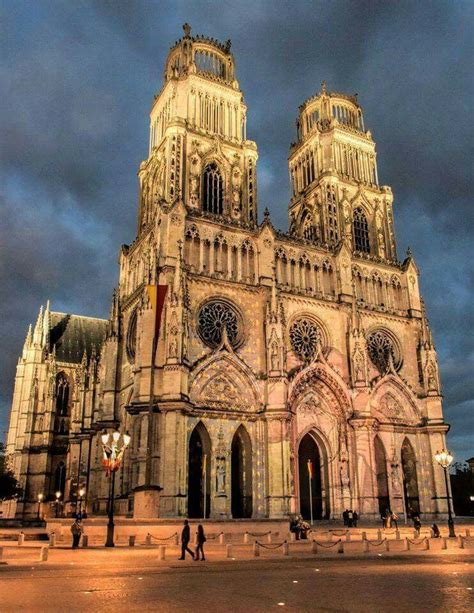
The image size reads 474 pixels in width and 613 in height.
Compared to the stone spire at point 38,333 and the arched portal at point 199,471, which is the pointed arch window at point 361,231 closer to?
the arched portal at point 199,471

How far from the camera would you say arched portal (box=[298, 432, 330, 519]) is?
44375 mm

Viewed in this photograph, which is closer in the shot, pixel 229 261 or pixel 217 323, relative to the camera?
pixel 217 323

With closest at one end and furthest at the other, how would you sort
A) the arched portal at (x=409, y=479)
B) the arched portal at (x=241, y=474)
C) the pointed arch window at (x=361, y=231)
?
the arched portal at (x=241, y=474) < the arched portal at (x=409, y=479) < the pointed arch window at (x=361, y=231)

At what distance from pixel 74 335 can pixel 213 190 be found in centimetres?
3471

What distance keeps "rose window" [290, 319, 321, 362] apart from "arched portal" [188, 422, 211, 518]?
10.6 m

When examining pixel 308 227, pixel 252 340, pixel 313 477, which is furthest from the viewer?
pixel 308 227

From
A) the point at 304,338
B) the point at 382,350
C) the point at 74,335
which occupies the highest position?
the point at 74,335

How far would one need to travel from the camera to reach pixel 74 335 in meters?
74.8

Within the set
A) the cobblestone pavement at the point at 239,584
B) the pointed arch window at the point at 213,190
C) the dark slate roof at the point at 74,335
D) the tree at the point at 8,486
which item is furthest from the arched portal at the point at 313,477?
the dark slate roof at the point at 74,335

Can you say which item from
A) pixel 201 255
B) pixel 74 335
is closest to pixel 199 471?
pixel 201 255

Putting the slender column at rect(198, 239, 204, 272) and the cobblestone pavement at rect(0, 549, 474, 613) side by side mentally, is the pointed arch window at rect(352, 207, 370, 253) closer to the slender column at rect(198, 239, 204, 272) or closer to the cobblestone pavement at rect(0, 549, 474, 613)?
the slender column at rect(198, 239, 204, 272)

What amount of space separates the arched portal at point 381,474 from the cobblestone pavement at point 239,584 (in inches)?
Answer: 1018

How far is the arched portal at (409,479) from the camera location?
46531 mm

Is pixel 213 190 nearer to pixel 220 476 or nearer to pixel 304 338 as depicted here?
pixel 304 338
